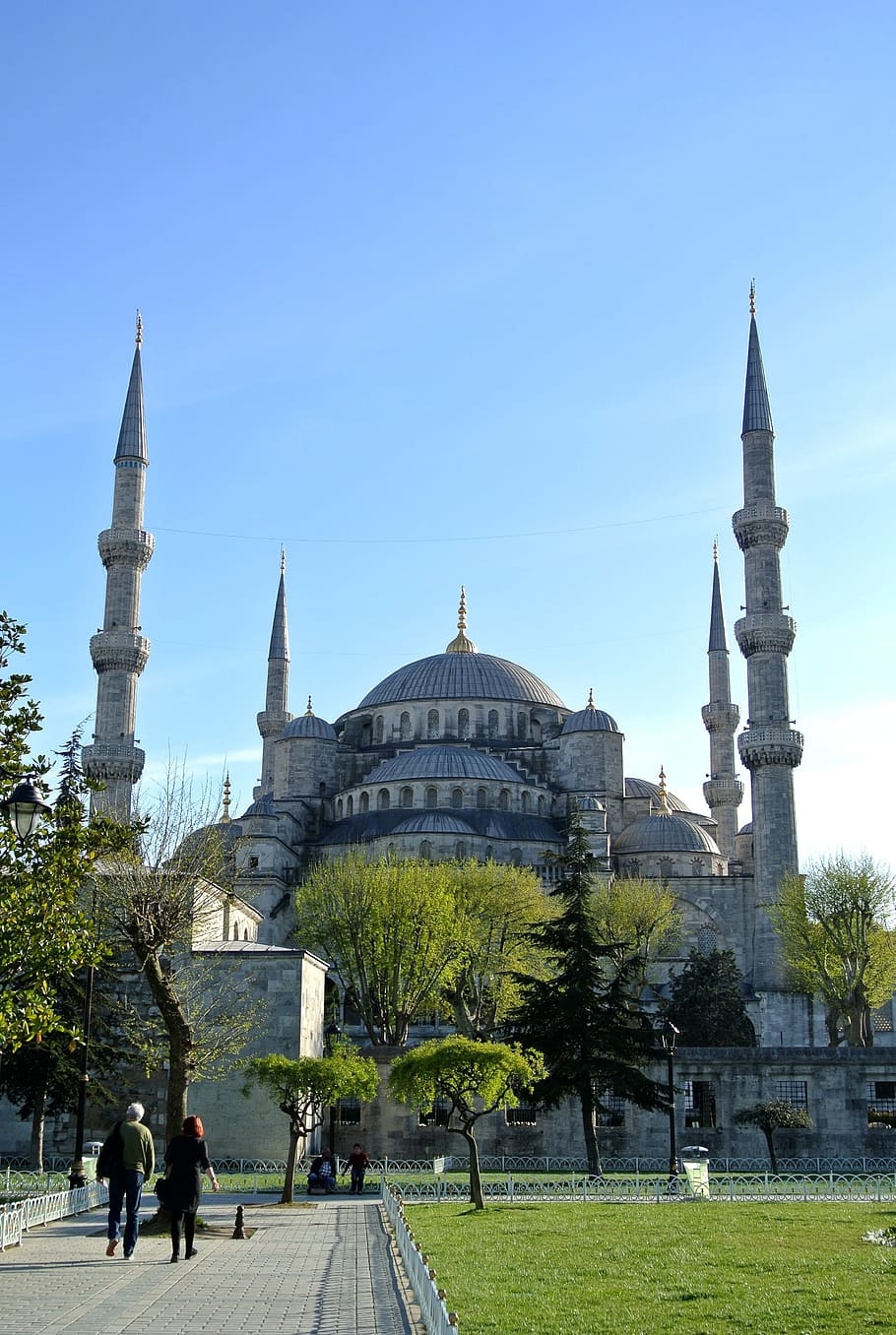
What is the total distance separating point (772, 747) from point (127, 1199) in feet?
133

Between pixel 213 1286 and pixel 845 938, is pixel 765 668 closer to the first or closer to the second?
pixel 845 938

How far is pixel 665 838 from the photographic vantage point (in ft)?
188

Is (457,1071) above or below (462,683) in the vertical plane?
below

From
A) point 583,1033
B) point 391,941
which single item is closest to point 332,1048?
point 583,1033

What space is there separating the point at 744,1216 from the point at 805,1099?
1681 cm

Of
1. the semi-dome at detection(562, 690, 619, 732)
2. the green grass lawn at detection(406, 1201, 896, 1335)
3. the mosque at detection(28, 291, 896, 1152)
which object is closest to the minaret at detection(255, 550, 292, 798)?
the mosque at detection(28, 291, 896, 1152)

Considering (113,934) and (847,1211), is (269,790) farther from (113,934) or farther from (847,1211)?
(847,1211)

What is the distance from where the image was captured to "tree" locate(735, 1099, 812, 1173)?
30.2m

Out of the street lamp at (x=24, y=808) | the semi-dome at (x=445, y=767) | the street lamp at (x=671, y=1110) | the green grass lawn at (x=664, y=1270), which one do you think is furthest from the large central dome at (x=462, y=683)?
the street lamp at (x=24, y=808)

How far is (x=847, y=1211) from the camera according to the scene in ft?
57.8

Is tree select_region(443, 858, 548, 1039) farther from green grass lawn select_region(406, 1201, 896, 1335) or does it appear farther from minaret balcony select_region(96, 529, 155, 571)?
green grass lawn select_region(406, 1201, 896, 1335)

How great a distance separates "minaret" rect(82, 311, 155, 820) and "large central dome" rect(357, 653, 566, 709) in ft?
59.7

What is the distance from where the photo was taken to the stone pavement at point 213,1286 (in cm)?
888

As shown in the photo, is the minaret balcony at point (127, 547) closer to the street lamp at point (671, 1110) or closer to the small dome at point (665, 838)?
the small dome at point (665, 838)
